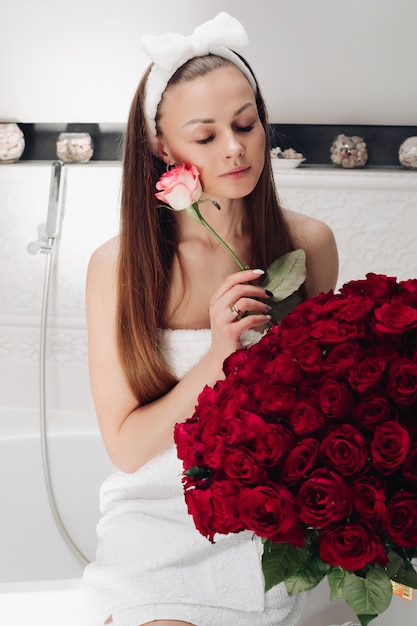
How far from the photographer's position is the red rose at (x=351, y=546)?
0.67 m

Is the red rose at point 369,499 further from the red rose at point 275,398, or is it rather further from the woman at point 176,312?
the woman at point 176,312

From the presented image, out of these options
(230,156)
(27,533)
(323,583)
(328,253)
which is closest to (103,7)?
(328,253)

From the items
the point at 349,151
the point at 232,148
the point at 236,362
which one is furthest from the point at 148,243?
the point at 349,151

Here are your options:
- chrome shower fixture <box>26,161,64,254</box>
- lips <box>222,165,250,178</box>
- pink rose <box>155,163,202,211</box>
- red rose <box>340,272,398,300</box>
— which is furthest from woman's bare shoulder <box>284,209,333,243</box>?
chrome shower fixture <box>26,161,64,254</box>

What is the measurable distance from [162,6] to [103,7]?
0.17 meters

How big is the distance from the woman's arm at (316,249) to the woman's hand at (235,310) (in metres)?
0.35

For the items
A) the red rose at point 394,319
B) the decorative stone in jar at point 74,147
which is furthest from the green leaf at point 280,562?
the decorative stone in jar at point 74,147

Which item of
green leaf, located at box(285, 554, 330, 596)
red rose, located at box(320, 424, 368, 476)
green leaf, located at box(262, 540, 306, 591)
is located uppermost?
red rose, located at box(320, 424, 368, 476)

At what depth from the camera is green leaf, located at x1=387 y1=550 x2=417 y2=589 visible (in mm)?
764

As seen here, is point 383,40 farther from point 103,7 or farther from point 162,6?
point 103,7

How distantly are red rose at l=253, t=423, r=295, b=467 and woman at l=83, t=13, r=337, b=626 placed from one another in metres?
0.36

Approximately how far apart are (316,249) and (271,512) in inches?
34.1

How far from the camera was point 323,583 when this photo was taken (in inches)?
50.0

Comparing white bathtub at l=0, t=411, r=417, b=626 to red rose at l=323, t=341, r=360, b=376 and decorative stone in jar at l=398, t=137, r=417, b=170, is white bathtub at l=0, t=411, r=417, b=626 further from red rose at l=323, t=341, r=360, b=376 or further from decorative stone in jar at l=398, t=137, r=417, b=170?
red rose at l=323, t=341, r=360, b=376
